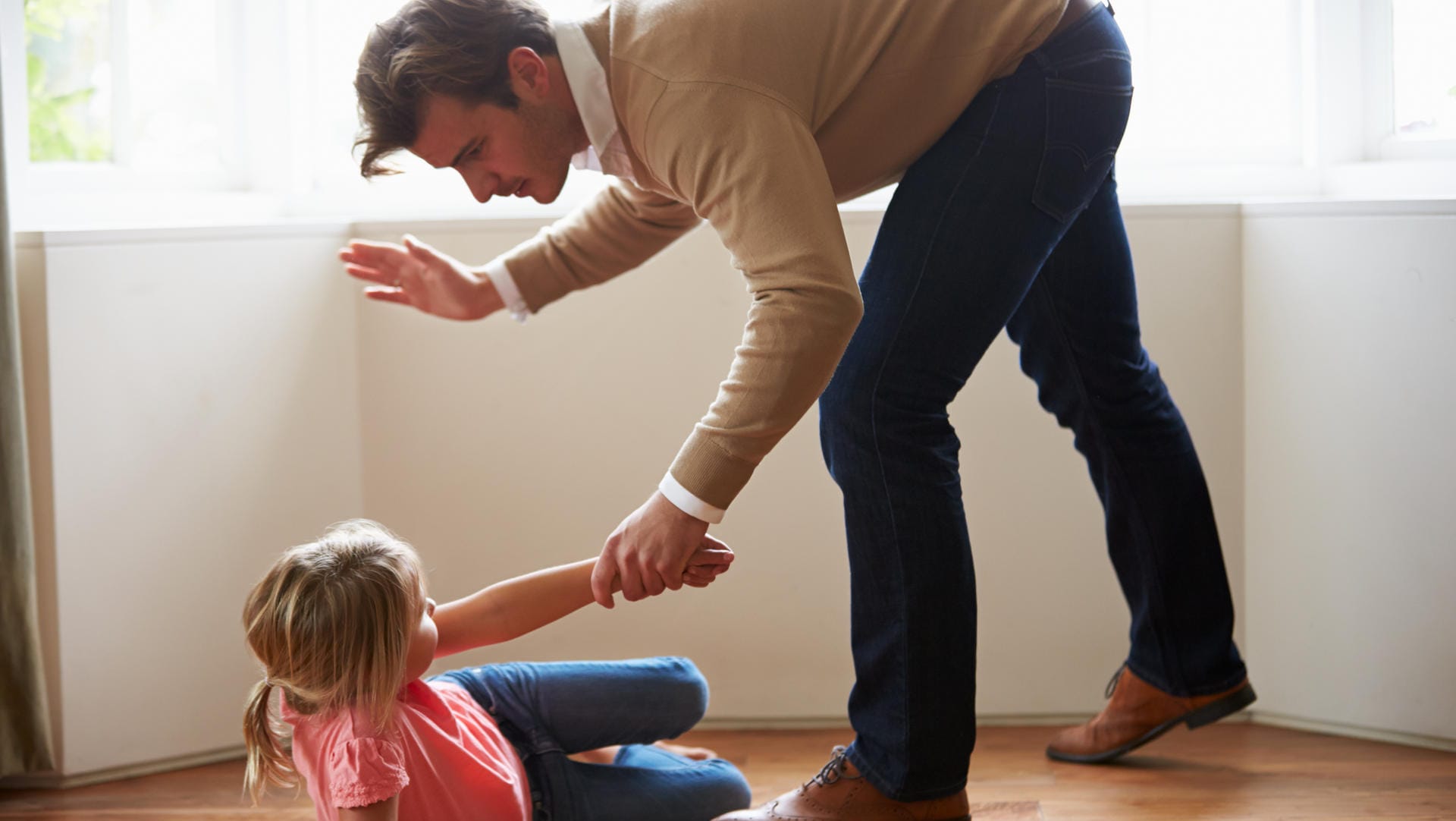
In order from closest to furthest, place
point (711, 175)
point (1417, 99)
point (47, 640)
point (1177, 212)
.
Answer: point (711, 175)
point (47, 640)
point (1177, 212)
point (1417, 99)

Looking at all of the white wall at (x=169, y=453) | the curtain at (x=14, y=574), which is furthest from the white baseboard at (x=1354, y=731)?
the curtain at (x=14, y=574)

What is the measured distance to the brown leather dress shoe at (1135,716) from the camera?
1761 mm

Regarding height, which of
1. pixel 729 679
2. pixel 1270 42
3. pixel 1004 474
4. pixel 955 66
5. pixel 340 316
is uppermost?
pixel 1270 42

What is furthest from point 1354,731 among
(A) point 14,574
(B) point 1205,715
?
(A) point 14,574

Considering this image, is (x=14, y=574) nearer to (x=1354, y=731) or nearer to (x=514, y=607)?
(x=514, y=607)

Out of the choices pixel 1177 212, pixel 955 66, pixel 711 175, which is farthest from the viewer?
pixel 1177 212

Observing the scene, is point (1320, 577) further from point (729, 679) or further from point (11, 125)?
point (11, 125)

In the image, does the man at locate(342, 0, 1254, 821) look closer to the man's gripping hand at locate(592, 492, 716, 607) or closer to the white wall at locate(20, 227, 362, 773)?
the man's gripping hand at locate(592, 492, 716, 607)

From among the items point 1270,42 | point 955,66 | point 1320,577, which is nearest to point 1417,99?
point 1270,42

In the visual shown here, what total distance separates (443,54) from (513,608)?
22.9 inches

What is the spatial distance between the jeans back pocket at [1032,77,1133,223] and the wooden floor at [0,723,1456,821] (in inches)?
30.5

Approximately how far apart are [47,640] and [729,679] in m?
1.00

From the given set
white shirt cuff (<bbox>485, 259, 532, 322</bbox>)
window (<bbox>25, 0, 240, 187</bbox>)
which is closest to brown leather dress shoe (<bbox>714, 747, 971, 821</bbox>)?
white shirt cuff (<bbox>485, 259, 532, 322</bbox>)

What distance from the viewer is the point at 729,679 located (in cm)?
216
